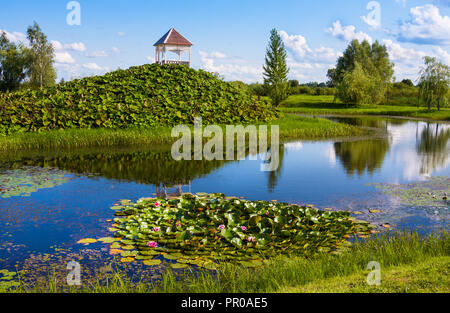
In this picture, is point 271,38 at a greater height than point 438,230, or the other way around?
point 271,38

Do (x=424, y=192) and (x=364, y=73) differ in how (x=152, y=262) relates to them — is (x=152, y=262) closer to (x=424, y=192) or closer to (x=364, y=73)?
(x=424, y=192)

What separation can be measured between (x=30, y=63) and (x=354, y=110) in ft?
169

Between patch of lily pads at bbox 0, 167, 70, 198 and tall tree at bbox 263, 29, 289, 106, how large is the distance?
39.9 m

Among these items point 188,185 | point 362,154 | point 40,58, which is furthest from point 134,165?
point 40,58

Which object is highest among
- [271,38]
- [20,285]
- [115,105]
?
[271,38]

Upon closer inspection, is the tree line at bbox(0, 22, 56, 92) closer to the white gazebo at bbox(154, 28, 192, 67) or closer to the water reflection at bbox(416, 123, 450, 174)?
the white gazebo at bbox(154, 28, 192, 67)

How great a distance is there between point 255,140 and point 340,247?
17.9m

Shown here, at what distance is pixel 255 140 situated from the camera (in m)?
26.0

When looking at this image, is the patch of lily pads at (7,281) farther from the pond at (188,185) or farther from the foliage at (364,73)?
the foliage at (364,73)

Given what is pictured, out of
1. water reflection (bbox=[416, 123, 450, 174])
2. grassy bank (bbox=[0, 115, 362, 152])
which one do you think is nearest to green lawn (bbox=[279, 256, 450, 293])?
water reflection (bbox=[416, 123, 450, 174])

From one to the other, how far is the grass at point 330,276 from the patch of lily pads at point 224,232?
2.35 ft

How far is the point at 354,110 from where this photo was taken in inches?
2318

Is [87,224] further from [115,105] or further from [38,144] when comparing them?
[115,105]
